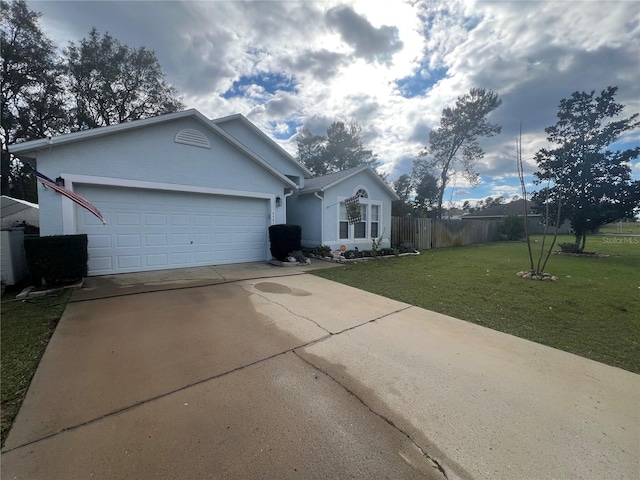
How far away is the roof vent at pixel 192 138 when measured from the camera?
847 cm

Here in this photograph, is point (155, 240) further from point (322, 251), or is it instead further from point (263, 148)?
point (263, 148)

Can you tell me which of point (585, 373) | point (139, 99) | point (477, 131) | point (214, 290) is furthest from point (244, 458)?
point (477, 131)

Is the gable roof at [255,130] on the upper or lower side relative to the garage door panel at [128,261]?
upper

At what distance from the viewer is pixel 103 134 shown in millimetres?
7160

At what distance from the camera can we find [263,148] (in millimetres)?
14047

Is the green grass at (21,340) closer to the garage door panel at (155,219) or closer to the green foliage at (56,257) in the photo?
the green foliage at (56,257)

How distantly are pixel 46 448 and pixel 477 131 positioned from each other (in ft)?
109

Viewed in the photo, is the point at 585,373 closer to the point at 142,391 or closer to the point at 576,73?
the point at 142,391

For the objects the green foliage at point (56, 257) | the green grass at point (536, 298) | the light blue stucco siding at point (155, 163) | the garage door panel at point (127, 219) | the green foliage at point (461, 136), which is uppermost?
the green foliage at point (461, 136)

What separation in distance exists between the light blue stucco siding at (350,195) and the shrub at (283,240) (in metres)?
2.40

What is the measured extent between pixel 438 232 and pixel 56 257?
18295 mm

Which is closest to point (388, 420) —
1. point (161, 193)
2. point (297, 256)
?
point (297, 256)

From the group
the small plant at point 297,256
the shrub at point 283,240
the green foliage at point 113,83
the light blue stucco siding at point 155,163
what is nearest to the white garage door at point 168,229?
the light blue stucco siding at point 155,163

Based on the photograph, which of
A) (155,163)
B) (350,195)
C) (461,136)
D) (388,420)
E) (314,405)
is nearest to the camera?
(388,420)
